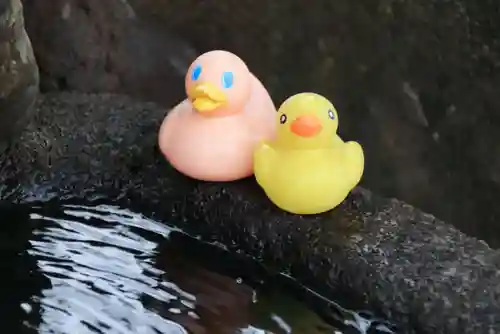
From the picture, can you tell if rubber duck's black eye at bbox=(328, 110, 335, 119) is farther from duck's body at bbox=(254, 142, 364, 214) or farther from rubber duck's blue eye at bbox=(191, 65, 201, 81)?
rubber duck's blue eye at bbox=(191, 65, 201, 81)

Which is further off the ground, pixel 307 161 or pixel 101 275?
pixel 307 161

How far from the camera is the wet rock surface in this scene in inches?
43.4

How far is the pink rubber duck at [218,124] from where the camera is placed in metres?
0.89

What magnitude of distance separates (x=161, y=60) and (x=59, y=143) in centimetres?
29

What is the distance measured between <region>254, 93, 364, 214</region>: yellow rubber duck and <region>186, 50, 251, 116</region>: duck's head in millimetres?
65

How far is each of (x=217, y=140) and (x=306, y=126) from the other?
120 millimetres

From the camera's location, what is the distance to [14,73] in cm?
95

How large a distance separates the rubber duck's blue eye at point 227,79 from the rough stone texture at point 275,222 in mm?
121

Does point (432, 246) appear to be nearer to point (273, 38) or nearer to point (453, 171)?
point (453, 171)

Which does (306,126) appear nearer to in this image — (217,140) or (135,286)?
(217,140)

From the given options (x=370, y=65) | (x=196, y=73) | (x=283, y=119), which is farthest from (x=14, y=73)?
(x=370, y=65)

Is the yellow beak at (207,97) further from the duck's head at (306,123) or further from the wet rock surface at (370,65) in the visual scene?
the wet rock surface at (370,65)

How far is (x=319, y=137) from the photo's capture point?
0.84 m

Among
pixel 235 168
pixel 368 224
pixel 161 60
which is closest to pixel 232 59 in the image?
pixel 235 168
